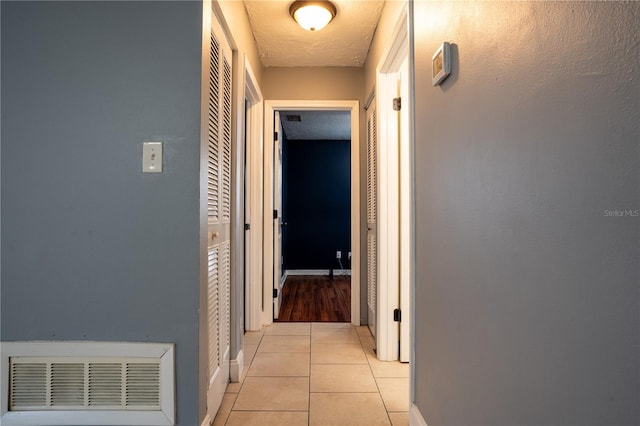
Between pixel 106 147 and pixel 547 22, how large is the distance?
4.81 ft

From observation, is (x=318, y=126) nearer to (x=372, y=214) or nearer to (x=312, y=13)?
(x=372, y=214)

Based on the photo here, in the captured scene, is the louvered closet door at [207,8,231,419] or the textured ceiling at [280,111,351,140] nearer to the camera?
the louvered closet door at [207,8,231,419]

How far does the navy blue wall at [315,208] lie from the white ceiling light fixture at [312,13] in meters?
3.55

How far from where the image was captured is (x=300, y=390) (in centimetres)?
185

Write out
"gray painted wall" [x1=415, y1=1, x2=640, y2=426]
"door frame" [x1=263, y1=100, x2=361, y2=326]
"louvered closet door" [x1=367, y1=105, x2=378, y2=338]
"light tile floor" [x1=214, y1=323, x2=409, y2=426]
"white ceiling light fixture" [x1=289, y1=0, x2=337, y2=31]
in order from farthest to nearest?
"door frame" [x1=263, y1=100, x2=361, y2=326], "louvered closet door" [x1=367, y1=105, x2=378, y2=338], "white ceiling light fixture" [x1=289, y1=0, x2=337, y2=31], "light tile floor" [x1=214, y1=323, x2=409, y2=426], "gray painted wall" [x1=415, y1=1, x2=640, y2=426]

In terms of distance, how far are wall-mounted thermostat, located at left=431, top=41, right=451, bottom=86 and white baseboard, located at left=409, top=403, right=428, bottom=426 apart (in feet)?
4.31

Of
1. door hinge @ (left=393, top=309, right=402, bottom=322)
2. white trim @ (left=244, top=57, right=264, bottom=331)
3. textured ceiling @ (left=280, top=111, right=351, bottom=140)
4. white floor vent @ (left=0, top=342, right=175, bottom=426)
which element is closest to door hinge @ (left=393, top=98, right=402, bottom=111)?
white trim @ (left=244, top=57, right=264, bottom=331)

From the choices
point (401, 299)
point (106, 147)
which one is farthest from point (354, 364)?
point (106, 147)

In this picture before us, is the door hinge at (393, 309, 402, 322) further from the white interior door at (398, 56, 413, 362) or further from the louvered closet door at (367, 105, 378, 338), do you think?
the louvered closet door at (367, 105, 378, 338)

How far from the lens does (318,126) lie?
198 inches

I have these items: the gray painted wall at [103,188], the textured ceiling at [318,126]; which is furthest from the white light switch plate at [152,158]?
the textured ceiling at [318,126]

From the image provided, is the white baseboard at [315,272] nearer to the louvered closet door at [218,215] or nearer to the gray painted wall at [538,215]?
the louvered closet door at [218,215]

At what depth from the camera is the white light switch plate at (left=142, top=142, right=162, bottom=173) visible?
1.32 m

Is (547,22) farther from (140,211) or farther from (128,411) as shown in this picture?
(128,411)
